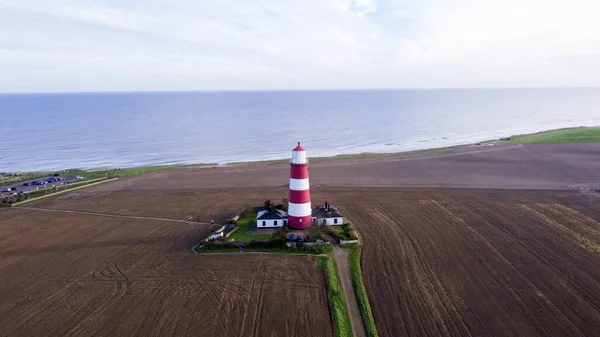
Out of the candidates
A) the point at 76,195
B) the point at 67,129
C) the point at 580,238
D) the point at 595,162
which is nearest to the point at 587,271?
the point at 580,238

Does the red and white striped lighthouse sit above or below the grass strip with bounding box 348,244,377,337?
above

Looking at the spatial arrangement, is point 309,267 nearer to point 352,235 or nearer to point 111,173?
point 352,235

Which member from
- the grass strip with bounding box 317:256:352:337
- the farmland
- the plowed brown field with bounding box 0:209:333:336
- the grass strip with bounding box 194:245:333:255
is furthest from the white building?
the grass strip with bounding box 317:256:352:337

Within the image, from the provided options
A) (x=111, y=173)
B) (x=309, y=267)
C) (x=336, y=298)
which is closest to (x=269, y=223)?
(x=309, y=267)

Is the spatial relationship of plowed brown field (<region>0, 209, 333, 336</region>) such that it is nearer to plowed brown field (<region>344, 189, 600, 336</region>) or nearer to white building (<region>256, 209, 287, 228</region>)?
plowed brown field (<region>344, 189, 600, 336</region>)

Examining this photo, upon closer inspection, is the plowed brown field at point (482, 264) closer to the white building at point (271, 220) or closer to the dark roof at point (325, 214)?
the dark roof at point (325, 214)
